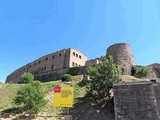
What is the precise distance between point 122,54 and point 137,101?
28958 mm

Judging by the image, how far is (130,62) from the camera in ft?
158

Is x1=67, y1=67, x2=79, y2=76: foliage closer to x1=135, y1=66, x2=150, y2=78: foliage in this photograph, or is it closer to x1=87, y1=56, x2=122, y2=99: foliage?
x1=135, y1=66, x2=150, y2=78: foliage

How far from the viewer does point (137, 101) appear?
20.5 m

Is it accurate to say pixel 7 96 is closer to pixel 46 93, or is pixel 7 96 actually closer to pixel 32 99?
pixel 46 93

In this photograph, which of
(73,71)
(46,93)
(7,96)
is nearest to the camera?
(46,93)

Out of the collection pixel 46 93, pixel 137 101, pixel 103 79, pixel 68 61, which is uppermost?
pixel 68 61

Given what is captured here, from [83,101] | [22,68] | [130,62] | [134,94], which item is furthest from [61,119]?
[22,68]

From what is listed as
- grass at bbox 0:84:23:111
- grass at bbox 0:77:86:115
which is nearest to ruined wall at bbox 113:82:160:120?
grass at bbox 0:77:86:115

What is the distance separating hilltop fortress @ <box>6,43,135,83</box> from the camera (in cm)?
4797

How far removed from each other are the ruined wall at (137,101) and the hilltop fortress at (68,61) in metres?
22.9

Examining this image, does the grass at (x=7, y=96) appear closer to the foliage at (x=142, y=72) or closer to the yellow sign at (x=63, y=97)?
the yellow sign at (x=63, y=97)

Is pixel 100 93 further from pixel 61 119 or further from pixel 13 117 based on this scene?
pixel 13 117

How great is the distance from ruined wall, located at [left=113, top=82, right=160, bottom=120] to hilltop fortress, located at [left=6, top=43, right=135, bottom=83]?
22915 millimetres

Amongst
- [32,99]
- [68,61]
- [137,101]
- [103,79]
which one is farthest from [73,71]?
[137,101]
